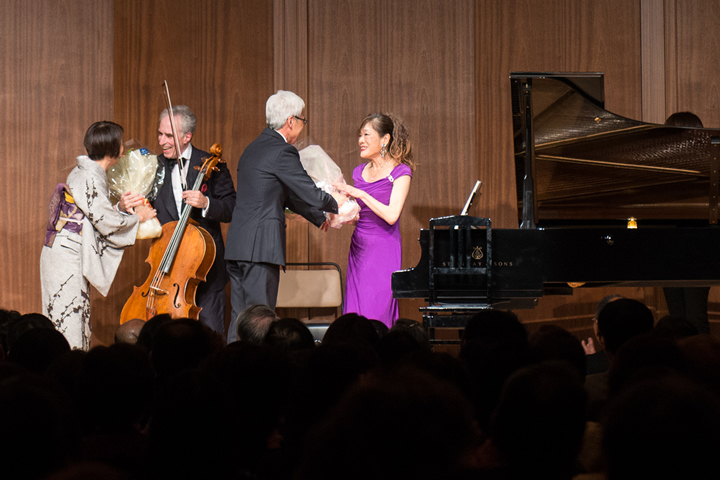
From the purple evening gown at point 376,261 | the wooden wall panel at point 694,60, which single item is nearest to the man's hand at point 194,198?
the purple evening gown at point 376,261

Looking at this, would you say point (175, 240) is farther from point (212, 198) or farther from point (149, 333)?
point (149, 333)

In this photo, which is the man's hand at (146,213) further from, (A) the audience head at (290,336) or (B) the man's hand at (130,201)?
(A) the audience head at (290,336)

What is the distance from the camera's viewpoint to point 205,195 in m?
4.62

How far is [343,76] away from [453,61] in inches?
36.5

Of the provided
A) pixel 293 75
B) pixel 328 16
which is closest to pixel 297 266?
pixel 293 75

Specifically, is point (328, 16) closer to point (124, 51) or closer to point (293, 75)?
point (293, 75)

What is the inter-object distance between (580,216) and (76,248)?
9.55 ft

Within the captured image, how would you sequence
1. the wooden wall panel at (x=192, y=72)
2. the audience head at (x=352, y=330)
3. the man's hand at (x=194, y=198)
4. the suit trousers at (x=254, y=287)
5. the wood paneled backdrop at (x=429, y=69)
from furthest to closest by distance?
the wood paneled backdrop at (x=429, y=69) < the wooden wall panel at (x=192, y=72) < the man's hand at (x=194, y=198) < the suit trousers at (x=254, y=287) < the audience head at (x=352, y=330)

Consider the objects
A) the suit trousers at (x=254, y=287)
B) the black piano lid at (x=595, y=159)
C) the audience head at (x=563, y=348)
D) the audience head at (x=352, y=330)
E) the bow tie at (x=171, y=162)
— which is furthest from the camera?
the bow tie at (x=171, y=162)

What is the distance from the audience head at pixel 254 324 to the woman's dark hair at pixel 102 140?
67.8 inches

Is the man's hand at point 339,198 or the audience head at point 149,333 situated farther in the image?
the man's hand at point 339,198

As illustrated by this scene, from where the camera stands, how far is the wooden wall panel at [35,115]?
5395 millimetres

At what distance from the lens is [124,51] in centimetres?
559

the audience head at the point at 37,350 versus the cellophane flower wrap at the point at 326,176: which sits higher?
the cellophane flower wrap at the point at 326,176
